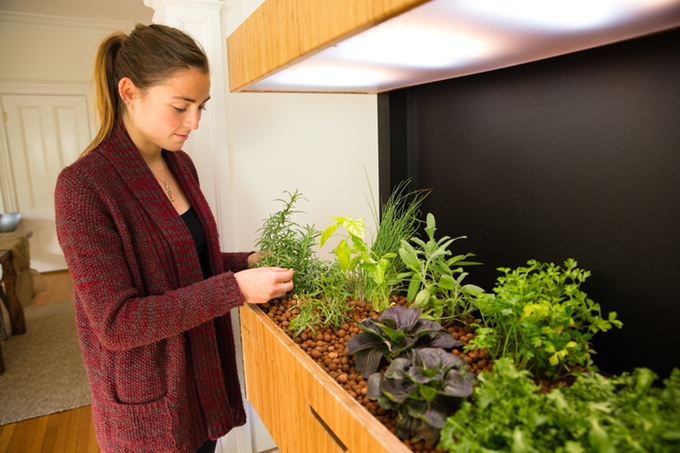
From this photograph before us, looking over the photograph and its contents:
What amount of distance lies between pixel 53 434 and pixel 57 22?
4.94 metres

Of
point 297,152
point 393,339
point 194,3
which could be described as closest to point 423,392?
point 393,339

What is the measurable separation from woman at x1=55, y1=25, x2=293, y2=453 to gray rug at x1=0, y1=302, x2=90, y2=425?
2.10m

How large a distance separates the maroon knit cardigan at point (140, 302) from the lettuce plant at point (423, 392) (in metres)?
0.49

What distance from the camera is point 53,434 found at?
2637 millimetres

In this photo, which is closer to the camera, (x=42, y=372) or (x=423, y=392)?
(x=423, y=392)

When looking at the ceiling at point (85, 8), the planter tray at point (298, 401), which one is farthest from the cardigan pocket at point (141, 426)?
the ceiling at point (85, 8)

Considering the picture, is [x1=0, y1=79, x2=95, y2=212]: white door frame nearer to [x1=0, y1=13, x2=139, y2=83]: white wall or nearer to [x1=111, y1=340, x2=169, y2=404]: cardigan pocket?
[x1=0, y1=13, x2=139, y2=83]: white wall

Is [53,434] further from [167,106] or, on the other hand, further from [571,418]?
[571,418]

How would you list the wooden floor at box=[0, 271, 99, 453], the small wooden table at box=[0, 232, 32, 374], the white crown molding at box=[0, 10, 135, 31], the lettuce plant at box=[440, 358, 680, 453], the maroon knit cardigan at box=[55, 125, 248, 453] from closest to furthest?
the lettuce plant at box=[440, 358, 680, 453], the maroon knit cardigan at box=[55, 125, 248, 453], the wooden floor at box=[0, 271, 99, 453], the small wooden table at box=[0, 232, 32, 374], the white crown molding at box=[0, 10, 135, 31]

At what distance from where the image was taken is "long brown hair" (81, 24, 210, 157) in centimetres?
116

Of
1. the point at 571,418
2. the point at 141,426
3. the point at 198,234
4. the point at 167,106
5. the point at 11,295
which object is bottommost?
the point at 11,295

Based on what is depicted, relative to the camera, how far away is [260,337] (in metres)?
1.29

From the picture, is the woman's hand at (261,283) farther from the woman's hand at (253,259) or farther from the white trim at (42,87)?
the white trim at (42,87)

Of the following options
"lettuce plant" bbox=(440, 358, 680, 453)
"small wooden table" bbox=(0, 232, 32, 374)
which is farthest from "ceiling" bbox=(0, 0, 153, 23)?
"lettuce plant" bbox=(440, 358, 680, 453)
